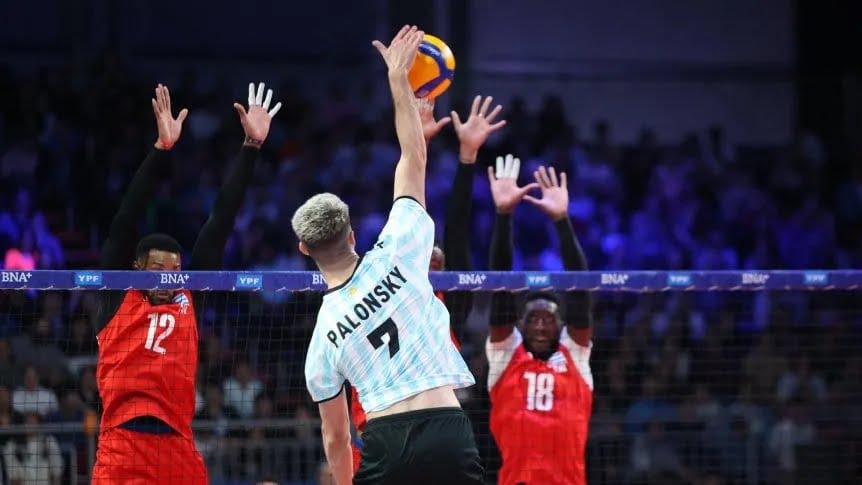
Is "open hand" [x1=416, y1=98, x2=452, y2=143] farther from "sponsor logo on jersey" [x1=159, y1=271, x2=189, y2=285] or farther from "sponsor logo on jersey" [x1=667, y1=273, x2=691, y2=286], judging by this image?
"sponsor logo on jersey" [x1=667, y1=273, x2=691, y2=286]

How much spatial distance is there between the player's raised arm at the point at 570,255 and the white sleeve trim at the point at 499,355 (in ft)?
1.20

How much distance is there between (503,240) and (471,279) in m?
0.47

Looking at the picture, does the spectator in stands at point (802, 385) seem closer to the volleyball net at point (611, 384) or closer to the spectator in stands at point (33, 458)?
the volleyball net at point (611, 384)

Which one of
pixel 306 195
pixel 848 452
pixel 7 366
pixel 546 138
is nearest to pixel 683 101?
pixel 546 138

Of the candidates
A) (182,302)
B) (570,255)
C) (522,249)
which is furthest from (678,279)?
(522,249)

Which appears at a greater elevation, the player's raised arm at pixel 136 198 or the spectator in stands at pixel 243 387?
the player's raised arm at pixel 136 198

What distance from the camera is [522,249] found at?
49.9 ft

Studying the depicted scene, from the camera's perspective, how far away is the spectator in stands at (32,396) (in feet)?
34.0

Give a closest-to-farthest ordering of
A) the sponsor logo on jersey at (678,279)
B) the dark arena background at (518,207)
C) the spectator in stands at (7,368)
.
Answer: the sponsor logo on jersey at (678,279) → the spectator in stands at (7,368) → the dark arena background at (518,207)

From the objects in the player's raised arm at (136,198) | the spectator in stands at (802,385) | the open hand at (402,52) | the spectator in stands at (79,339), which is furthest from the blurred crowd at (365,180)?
the open hand at (402,52)

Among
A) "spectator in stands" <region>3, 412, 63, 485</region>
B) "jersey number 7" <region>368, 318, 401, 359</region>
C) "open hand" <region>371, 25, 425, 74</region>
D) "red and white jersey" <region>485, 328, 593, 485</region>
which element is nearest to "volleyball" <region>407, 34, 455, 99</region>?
"red and white jersey" <region>485, 328, 593, 485</region>

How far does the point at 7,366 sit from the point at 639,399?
5.98m

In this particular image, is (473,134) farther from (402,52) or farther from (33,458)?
(33,458)

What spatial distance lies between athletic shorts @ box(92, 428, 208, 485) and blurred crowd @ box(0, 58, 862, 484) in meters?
2.52
